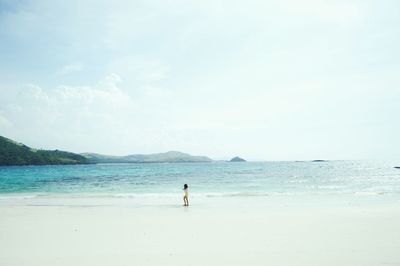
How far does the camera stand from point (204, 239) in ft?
37.0

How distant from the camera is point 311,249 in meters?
9.59

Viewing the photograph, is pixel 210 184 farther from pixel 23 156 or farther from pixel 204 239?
pixel 23 156

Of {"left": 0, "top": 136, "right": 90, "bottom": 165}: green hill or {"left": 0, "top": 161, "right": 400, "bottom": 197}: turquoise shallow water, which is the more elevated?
{"left": 0, "top": 136, "right": 90, "bottom": 165}: green hill

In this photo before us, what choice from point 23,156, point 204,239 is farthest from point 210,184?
point 23,156

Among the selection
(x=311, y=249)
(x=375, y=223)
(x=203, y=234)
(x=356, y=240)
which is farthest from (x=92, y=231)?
(x=375, y=223)

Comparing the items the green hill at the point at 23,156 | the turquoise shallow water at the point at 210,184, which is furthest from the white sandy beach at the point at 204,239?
the green hill at the point at 23,156

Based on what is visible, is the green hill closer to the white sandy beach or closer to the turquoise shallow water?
the turquoise shallow water

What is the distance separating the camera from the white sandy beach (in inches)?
346

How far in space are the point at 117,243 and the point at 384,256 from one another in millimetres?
8564

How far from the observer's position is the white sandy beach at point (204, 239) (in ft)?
28.8

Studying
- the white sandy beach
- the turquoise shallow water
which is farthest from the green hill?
the white sandy beach

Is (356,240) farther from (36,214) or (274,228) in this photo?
(36,214)

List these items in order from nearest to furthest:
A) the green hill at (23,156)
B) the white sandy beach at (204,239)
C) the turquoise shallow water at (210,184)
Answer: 1. the white sandy beach at (204,239)
2. the turquoise shallow water at (210,184)
3. the green hill at (23,156)

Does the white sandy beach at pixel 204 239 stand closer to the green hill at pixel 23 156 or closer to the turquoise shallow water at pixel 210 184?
the turquoise shallow water at pixel 210 184
